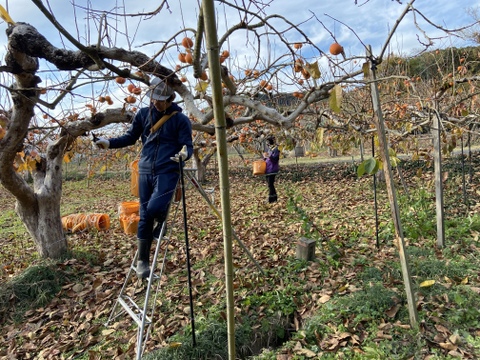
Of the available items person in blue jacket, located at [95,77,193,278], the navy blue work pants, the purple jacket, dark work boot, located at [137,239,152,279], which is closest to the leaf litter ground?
dark work boot, located at [137,239,152,279]

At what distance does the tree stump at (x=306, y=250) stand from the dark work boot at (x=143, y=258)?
176cm

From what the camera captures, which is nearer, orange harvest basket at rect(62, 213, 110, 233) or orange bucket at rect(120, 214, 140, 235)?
orange bucket at rect(120, 214, 140, 235)

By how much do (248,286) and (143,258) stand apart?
112 centimetres

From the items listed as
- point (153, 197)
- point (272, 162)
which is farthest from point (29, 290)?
point (272, 162)

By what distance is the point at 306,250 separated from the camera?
3709 millimetres

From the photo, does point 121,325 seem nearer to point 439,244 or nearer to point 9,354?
point 9,354

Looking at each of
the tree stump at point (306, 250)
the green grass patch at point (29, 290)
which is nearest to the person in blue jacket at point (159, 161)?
the green grass patch at point (29, 290)

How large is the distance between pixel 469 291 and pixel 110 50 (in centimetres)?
357

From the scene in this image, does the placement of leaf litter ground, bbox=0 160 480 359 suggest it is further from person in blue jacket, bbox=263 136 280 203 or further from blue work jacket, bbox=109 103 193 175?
blue work jacket, bbox=109 103 193 175

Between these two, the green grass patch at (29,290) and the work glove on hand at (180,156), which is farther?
the green grass patch at (29,290)

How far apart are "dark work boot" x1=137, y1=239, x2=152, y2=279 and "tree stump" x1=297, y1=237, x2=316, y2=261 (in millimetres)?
1760

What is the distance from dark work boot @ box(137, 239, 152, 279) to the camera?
9.80ft

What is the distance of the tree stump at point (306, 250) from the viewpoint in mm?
3707

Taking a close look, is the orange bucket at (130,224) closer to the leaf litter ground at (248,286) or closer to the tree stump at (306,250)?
the leaf litter ground at (248,286)
